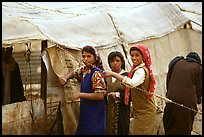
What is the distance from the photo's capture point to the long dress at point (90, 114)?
409 centimetres

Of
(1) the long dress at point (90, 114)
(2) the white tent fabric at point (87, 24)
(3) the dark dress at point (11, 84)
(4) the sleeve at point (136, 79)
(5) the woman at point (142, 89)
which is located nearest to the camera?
(4) the sleeve at point (136, 79)

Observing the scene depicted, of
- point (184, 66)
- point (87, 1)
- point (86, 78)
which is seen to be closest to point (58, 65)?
point (86, 78)

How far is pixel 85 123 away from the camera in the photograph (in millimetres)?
4180

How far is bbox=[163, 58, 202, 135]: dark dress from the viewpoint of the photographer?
459cm

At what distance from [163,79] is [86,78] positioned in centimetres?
221

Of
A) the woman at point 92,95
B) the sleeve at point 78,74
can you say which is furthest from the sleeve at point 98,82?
the sleeve at point 78,74

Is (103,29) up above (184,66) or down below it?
above

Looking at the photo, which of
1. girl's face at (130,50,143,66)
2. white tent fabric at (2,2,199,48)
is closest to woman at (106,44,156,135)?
girl's face at (130,50,143,66)

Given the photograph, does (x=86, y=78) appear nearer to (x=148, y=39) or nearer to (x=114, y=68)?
(x=114, y=68)

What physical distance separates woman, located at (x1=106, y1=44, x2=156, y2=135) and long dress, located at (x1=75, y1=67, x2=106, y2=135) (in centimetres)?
25

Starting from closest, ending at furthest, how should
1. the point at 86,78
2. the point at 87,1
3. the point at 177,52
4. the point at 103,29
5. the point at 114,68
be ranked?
the point at 86,78 < the point at 114,68 < the point at 103,29 < the point at 177,52 < the point at 87,1

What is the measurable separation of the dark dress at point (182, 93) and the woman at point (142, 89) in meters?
0.67

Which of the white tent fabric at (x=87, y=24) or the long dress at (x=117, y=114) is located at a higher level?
the white tent fabric at (x=87, y=24)

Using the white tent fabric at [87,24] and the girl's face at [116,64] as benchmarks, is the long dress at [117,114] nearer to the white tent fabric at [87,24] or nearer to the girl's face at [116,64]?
the girl's face at [116,64]
